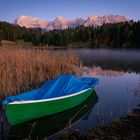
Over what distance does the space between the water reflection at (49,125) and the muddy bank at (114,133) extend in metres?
0.83

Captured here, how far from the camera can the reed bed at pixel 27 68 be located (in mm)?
10195

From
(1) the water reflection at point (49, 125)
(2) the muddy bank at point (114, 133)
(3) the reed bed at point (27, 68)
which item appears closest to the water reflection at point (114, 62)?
(3) the reed bed at point (27, 68)

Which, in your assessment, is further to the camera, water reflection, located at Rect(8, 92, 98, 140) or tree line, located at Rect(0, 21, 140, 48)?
tree line, located at Rect(0, 21, 140, 48)

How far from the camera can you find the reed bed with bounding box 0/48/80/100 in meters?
10.2

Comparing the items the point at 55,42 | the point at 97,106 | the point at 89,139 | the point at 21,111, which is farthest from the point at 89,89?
the point at 55,42

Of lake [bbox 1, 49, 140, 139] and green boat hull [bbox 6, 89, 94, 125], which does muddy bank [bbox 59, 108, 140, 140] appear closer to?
→ lake [bbox 1, 49, 140, 139]

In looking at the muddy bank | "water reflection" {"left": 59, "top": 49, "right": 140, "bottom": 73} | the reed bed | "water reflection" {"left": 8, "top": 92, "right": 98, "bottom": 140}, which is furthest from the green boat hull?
"water reflection" {"left": 59, "top": 49, "right": 140, "bottom": 73}

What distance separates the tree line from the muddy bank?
72072 mm

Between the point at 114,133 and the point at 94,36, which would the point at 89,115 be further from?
the point at 94,36

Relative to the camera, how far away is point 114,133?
6383 millimetres

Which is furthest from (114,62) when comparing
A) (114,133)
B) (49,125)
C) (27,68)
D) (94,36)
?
(94,36)

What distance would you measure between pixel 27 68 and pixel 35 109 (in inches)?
166

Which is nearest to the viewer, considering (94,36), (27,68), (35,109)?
(35,109)

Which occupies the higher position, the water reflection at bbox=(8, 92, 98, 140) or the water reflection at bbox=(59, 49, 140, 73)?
the water reflection at bbox=(8, 92, 98, 140)
